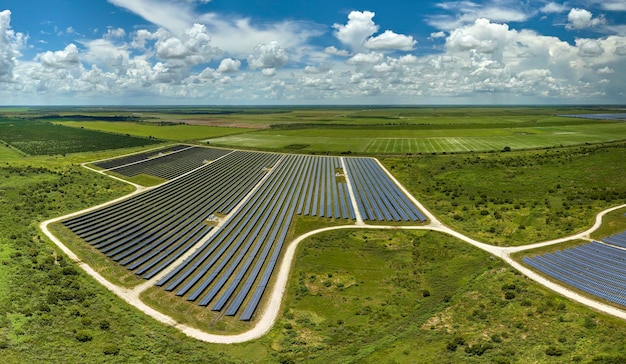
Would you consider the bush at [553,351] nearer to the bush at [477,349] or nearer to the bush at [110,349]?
the bush at [477,349]

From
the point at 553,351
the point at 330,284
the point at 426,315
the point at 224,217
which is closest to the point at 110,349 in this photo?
the point at 330,284

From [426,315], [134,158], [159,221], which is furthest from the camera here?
[134,158]

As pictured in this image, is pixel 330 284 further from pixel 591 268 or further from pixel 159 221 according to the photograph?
pixel 159 221

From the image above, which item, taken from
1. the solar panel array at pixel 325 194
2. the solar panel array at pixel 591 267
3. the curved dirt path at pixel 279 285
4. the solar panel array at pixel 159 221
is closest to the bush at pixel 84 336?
the curved dirt path at pixel 279 285

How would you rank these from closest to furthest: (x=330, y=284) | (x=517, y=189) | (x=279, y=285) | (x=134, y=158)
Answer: (x=279, y=285) → (x=330, y=284) → (x=517, y=189) → (x=134, y=158)

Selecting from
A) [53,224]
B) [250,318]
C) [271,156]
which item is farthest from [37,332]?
[271,156]

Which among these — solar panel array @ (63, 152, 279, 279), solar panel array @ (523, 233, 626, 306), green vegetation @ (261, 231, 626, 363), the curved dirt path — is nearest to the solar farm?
solar panel array @ (63, 152, 279, 279)
